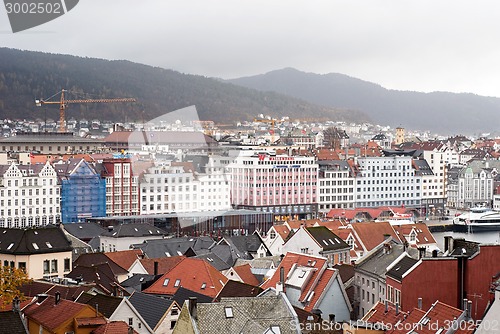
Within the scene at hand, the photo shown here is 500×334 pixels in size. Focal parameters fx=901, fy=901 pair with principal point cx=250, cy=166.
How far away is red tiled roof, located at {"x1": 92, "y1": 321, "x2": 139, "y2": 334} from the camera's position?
1334cm

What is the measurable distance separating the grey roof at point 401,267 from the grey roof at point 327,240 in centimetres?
830

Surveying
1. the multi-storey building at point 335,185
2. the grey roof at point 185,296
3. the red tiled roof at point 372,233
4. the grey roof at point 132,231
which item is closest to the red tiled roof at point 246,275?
the grey roof at point 185,296

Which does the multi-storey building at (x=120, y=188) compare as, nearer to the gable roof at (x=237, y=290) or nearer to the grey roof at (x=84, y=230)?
the grey roof at (x=84, y=230)

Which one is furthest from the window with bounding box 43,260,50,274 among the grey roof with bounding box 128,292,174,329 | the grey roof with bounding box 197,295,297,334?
the grey roof with bounding box 197,295,297,334

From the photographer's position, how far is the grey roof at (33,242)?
880 inches

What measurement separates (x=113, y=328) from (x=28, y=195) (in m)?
32.1

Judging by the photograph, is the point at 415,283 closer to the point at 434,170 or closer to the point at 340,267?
the point at 340,267

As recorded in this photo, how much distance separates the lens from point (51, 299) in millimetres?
14852

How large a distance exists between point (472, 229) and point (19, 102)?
6615 cm

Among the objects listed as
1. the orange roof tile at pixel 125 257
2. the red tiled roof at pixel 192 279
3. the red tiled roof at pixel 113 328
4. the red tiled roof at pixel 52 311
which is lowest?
the orange roof tile at pixel 125 257

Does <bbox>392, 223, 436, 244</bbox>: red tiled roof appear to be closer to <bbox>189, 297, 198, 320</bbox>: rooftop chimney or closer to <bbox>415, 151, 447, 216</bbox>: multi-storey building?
<bbox>189, 297, 198, 320</bbox>: rooftop chimney

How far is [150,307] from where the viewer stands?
15.9m

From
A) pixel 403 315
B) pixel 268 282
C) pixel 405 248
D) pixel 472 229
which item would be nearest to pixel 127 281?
pixel 268 282

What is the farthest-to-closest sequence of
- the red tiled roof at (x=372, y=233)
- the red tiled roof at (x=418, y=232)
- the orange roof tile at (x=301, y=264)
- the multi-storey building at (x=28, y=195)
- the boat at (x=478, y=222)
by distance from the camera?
the boat at (x=478, y=222) → the multi-storey building at (x=28, y=195) → the red tiled roof at (x=418, y=232) → the red tiled roof at (x=372, y=233) → the orange roof tile at (x=301, y=264)
